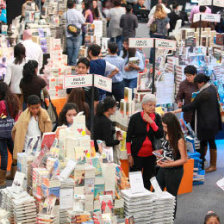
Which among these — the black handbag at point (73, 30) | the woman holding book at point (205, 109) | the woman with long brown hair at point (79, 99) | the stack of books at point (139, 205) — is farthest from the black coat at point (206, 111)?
the black handbag at point (73, 30)

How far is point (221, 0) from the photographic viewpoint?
10469 mm

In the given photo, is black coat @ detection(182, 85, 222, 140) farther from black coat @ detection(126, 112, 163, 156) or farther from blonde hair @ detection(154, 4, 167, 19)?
blonde hair @ detection(154, 4, 167, 19)

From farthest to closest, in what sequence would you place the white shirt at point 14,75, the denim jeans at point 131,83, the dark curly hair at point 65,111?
the denim jeans at point 131,83
the white shirt at point 14,75
the dark curly hair at point 65,111

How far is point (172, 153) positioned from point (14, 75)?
3.22m

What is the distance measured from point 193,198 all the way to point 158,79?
191cm

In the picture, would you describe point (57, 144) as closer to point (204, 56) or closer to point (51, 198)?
point (51, 198)

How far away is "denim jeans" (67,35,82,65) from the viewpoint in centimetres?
1231

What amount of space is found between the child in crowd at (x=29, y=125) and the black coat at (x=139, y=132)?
0.96 meters

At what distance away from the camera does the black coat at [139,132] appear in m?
5.93

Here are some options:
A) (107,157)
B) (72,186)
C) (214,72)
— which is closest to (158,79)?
(214,72)

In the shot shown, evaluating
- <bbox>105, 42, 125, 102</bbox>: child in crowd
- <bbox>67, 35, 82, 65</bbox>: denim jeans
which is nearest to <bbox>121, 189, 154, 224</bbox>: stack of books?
<bbox>105, 42, 125, 102</bbox>: child in crowd

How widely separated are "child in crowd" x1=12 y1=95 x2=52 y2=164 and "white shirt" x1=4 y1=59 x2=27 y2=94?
1.71 metres

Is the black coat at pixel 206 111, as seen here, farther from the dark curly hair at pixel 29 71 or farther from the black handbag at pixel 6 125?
the black handbag at pixel 6 125

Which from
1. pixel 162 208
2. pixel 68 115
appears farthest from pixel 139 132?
pixel 162 208
